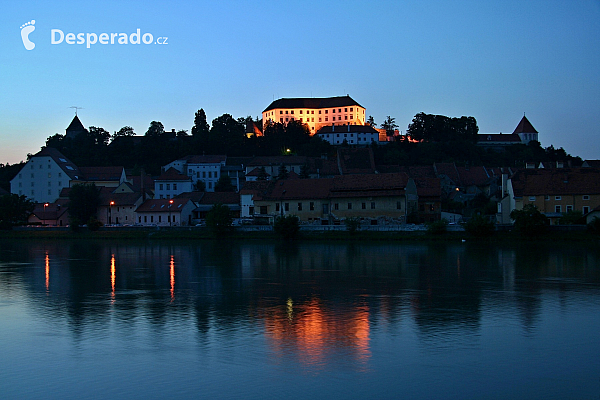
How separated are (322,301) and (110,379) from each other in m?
9.14

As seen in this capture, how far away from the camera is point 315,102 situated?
391ft

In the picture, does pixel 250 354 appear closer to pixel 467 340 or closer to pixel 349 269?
pixel 467 340

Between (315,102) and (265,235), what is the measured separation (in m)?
74.8

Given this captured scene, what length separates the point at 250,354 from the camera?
1349 centimetres

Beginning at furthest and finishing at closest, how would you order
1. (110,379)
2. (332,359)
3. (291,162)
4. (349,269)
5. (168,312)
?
(291,162) < (349,269) < (168,312) < (332,359) < (110,379)

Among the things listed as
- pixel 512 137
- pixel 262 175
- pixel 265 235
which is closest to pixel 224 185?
pixel 262 175

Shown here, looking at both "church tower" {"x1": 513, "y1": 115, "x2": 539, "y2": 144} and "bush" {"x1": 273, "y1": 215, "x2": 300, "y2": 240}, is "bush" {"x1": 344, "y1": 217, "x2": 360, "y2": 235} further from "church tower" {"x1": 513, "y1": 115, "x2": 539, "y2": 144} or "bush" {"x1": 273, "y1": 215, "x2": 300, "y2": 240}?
"church tower" {"x1": 513, "y1": 115, "x2": 539, "y2": 144}

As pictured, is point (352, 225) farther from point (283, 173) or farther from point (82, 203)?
point (82, 203)

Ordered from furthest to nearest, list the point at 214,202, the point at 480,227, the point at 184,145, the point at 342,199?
the point at 184,145
the point at 214,202
the point at 342,199
the point at 480,227

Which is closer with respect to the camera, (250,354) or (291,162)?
(250,354)

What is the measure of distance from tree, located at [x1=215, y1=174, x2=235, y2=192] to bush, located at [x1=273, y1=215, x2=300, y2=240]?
2958cm

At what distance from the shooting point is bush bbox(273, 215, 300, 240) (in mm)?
45875

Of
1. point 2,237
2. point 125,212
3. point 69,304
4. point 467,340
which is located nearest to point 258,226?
point 125,212

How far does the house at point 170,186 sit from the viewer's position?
72438 millimetres
